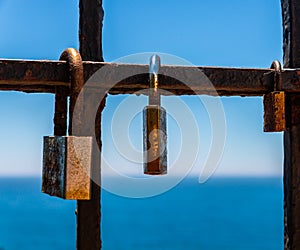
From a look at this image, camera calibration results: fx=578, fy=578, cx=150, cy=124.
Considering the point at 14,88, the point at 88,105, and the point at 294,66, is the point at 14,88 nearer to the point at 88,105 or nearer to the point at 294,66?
the point at 88,105

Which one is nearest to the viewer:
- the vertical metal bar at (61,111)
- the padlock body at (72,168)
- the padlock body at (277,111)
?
the padlock body at (72,168)

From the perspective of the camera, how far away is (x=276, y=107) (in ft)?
4.55

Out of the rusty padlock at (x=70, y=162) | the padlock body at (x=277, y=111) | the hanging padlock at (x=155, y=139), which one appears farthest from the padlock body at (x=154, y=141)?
the padlock body at (x=277, y=111)

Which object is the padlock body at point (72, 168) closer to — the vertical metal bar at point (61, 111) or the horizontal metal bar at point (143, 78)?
the vertical metal bar at point (61, 111)

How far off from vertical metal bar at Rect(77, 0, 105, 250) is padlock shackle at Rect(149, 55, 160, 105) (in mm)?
132

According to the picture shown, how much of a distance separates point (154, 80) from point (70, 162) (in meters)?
0.29

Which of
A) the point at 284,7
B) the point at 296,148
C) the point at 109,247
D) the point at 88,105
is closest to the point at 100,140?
the point at 88,105

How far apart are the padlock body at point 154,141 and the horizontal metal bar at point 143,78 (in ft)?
0.50

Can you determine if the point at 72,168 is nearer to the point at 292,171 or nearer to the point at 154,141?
the point at 154,141

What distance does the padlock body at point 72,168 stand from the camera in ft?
3.59

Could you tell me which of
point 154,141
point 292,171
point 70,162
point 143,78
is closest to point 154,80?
point 143,78

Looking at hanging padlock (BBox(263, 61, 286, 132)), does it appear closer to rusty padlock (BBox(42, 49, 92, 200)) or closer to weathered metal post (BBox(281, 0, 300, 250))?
weathered metal post (BBox(281, 0, 300, 250))

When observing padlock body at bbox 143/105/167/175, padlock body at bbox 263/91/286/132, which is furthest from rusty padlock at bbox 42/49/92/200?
padlock body at bbox 263/91/286/132

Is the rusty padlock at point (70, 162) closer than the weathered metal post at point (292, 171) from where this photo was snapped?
Yes
